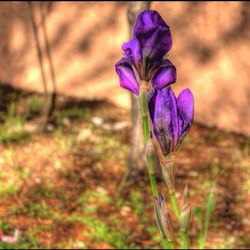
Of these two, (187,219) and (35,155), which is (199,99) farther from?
(187,219)

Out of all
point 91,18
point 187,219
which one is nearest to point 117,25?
point 91,18

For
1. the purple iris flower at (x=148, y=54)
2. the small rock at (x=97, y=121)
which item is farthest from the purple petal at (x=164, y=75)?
the small rock at (x=97, y=121)

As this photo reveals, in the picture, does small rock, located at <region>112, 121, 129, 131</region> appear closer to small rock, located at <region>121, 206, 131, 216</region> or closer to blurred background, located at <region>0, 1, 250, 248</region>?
blurred background, located at <region>0, 1, 250, 248</region>

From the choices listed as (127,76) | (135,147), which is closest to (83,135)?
(135,147)

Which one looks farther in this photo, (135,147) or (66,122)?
(66,122)

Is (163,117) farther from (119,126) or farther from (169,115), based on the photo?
(119,126)

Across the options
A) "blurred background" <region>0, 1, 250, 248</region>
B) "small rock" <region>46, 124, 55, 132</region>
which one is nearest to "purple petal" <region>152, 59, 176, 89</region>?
"blurred background" <region>0, 1, 250, 248</region>

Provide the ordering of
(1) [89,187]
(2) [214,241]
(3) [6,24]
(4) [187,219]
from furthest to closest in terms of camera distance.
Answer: (3) [6,24] → (1) [89,187] → (2) [214,241] → (4) [187,219]
